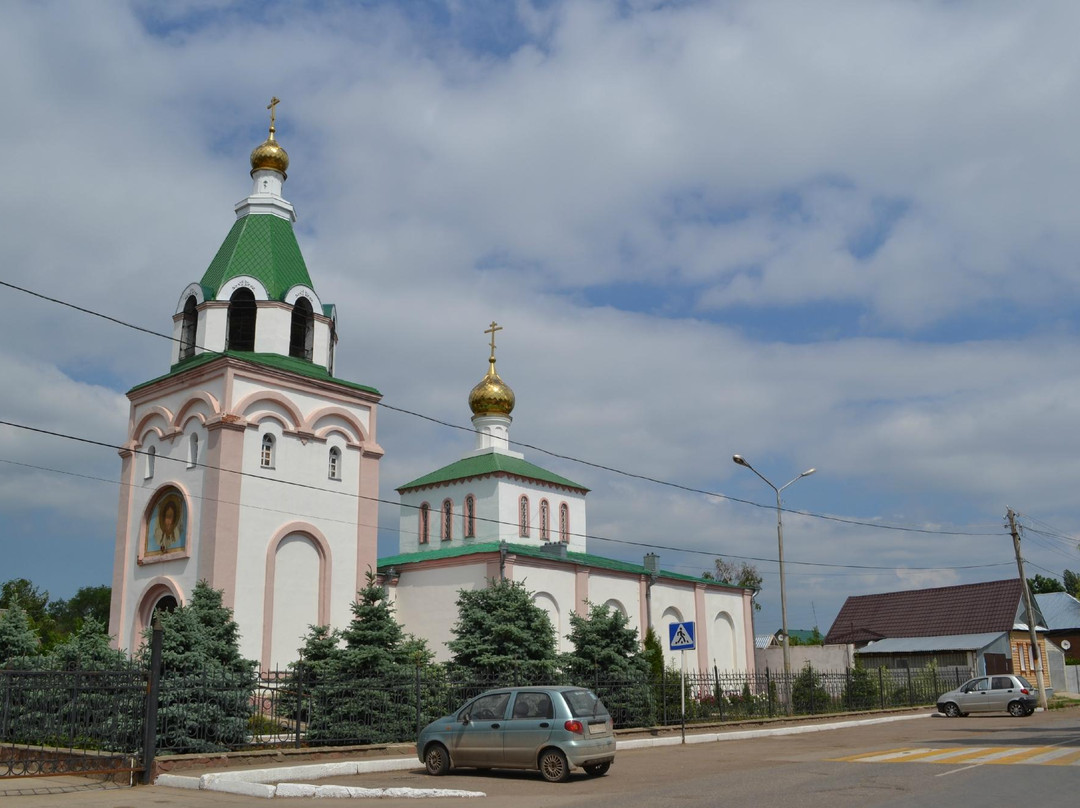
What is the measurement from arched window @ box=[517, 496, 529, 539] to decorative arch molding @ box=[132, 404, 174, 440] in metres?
13.7

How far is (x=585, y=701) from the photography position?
43.0ft

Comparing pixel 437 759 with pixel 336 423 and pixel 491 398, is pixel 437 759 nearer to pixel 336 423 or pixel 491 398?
pixel 336 423

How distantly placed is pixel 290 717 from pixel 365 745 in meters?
1.50

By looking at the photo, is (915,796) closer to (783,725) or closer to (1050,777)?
(1050,777)

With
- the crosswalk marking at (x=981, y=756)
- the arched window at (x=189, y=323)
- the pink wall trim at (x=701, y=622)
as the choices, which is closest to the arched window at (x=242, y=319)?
the arched window at (x=189, y=323)

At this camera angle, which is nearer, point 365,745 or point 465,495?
point 365,745

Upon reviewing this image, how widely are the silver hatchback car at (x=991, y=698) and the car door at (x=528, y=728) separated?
19794 millimetres

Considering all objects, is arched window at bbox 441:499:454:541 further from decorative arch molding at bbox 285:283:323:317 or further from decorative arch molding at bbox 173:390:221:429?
decorative arch molding at bbox 173:390:221:429

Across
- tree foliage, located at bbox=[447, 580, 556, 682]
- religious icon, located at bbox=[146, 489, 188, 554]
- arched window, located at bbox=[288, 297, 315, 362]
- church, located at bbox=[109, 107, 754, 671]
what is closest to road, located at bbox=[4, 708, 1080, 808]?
tree foliage, located at bbox=[447, 580, 556, 682]

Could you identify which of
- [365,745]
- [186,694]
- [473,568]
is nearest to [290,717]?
[365,745]

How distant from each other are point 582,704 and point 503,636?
906 cm

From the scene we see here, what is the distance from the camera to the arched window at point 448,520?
36.7 metres

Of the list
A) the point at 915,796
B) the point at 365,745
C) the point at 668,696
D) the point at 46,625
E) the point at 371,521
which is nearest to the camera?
the point at 915,796

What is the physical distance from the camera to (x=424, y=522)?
37.7 metres
